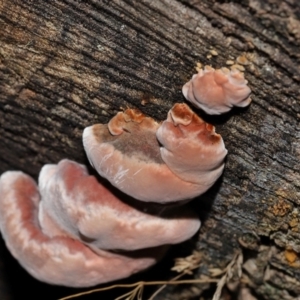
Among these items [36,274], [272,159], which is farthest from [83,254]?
[272,159]

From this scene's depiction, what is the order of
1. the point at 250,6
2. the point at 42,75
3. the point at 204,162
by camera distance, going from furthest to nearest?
the point at 42,75 < the point at 204,162 < the point at 250,6

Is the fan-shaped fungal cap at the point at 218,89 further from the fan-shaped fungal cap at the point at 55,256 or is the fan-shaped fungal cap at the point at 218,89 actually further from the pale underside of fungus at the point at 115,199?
the fan-shaped fungal cap at the point at 55,256

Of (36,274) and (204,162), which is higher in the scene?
(204,162)

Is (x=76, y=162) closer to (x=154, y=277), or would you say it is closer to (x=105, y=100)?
(x=105, y=100)

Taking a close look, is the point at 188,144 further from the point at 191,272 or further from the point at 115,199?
the point at 191,272

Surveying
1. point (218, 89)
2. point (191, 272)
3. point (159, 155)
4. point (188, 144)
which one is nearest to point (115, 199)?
point (159, 155)

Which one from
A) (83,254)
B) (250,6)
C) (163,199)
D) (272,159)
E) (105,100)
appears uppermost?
(250,6)
